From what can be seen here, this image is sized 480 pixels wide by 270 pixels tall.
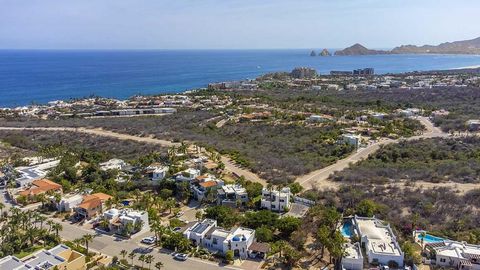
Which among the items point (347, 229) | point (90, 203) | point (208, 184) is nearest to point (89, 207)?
point (90, 203)

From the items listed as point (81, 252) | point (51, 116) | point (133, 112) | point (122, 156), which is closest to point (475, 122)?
point (122, 156)

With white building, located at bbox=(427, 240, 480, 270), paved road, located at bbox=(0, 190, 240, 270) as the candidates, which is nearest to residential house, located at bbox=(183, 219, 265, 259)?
paved road, located at bbox=(0, 190, 240, 270)

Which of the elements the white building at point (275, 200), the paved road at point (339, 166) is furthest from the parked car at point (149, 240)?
the paved road at point (339, 166)

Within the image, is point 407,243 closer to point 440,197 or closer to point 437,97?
point 440,197

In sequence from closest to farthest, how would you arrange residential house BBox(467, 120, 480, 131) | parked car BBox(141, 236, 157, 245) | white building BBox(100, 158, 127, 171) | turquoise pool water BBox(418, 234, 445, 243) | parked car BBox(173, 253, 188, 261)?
parked car BBox(173, 253, 188, 261) → turquoise pool water BBox(418, 234, 445, 243) → parked car BBox(141, 236, 157, 245) → white building BBox(100, 158, 127, 171) → residential house BBox(467, 120, 480, 131)

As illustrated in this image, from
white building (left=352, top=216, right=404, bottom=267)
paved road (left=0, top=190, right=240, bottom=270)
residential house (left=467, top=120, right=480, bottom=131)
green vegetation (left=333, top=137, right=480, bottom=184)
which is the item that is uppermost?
residential house (left=467, top=120, right=480, bottom=131)

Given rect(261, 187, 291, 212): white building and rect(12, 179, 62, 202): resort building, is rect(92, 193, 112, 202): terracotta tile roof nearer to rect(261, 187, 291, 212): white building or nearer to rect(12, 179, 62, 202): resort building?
rect(12, 179, 62, 202): resort building

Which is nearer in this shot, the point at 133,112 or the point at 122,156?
the point at 122,156
